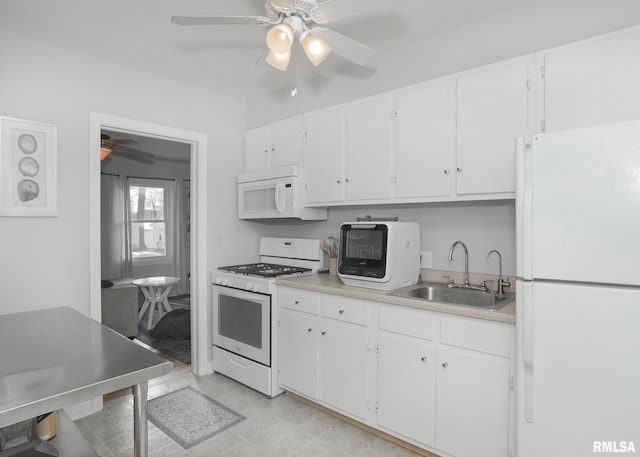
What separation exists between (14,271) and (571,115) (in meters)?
3.39

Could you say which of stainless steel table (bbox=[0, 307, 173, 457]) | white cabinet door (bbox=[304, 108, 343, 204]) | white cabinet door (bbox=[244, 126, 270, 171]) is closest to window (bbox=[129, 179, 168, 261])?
white cabinet door (bbox=[244, 126, 270, 171])

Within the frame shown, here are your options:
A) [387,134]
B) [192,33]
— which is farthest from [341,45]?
[192,33]

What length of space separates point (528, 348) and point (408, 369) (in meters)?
0.73

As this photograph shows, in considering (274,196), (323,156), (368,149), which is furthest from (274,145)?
(368,149)

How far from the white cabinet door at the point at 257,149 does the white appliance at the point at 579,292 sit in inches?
91.3

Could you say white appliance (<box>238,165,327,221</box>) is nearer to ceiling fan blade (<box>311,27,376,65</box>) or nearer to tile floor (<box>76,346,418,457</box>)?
ceiling fan blade (<box>311,27,376,65</box>)

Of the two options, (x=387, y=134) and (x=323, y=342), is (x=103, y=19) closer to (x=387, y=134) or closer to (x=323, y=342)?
Answer: (x=387, y=134)

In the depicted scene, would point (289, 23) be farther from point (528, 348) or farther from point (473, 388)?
point (473, 388)

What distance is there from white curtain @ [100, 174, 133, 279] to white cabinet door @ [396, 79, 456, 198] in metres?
5.07

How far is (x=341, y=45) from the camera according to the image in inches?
77.4

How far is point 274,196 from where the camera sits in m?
3.20

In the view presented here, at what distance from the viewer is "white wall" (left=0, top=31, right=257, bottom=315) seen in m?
2.38

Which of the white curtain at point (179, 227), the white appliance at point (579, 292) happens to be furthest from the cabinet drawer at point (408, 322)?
the white curtain at point (179, 227)

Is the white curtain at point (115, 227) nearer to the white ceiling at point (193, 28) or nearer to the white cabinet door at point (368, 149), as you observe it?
the white ceiling at point (193, 28)
